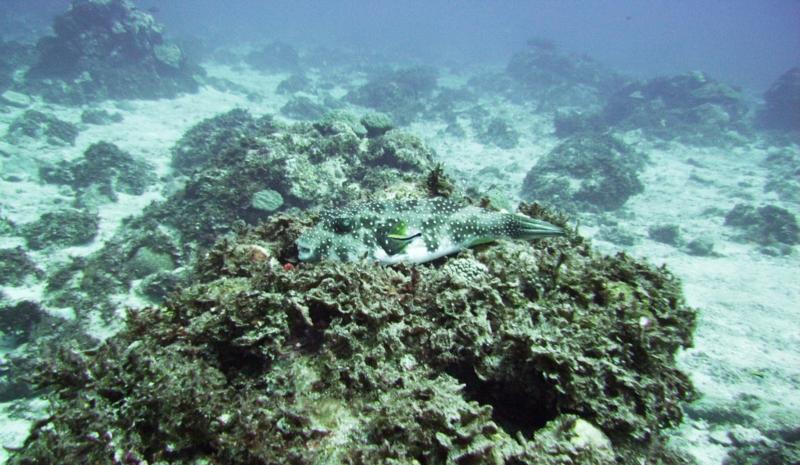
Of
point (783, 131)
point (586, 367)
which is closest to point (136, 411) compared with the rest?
point (586, 367)

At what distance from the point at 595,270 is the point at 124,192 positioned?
17.8 metres

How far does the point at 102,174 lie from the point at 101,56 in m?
20.7

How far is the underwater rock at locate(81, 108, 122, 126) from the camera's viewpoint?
22.7 meters

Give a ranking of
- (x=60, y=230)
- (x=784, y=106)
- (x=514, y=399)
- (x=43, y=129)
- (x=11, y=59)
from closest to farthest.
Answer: (x=514, y=399) < (x=60, y=230) < (x=43, y=129) < (x=11, y=59) < (x=784, y=106)

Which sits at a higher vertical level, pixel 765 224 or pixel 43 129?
pixel 765 224

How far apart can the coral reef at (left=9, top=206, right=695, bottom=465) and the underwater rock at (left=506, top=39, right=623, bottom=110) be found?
38360mm

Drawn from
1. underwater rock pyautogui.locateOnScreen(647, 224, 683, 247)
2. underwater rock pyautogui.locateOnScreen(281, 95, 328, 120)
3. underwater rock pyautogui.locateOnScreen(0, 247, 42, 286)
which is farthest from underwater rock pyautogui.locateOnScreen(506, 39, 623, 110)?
underwater rock pyautogui.locateOnScreen(0, 247, 42, 286)

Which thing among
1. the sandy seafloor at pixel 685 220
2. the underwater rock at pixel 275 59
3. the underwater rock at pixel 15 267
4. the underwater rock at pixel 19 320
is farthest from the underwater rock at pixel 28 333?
the underwater rock at pixel 275 59

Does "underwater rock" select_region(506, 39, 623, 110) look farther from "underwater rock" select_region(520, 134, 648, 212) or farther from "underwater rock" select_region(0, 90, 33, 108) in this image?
"underwater rock" select_region(0, 90, 33, 108)

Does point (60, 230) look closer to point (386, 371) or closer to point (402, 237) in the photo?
point (402, 237)

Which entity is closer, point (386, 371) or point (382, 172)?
point (386, 371)

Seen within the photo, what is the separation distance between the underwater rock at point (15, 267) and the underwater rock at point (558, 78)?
38.9 m

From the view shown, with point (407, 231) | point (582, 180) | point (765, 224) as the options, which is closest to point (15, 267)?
point (407, 231)

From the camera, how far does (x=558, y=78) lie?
45844 millimetres
